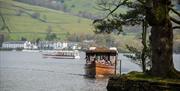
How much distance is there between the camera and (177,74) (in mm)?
32750

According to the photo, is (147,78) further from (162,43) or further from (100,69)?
(100,69)

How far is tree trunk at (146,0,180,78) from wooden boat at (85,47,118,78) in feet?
172

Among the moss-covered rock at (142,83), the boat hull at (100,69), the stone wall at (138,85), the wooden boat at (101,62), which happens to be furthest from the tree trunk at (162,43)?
the boat hull at (100,69)

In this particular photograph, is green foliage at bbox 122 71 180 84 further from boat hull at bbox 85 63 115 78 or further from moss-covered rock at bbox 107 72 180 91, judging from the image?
boat hull at bbox 85 63 115 78

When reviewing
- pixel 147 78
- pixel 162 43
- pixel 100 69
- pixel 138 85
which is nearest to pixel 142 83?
pixel 138 85

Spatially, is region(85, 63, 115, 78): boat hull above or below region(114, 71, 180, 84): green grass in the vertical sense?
below

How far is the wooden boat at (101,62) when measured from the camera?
87000 millimetres

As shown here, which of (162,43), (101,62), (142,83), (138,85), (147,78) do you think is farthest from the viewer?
(101,62)

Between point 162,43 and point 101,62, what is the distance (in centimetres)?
5562

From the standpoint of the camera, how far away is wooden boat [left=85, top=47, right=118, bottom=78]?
8700 centimetres

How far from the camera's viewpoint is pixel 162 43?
109 ft

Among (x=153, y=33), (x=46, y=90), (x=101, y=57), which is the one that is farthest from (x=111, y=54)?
(x=153, y=33)

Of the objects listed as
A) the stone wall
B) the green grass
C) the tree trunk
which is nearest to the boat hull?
the stone wall

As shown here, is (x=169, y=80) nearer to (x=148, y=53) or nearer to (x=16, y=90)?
(x=148, y=53)
